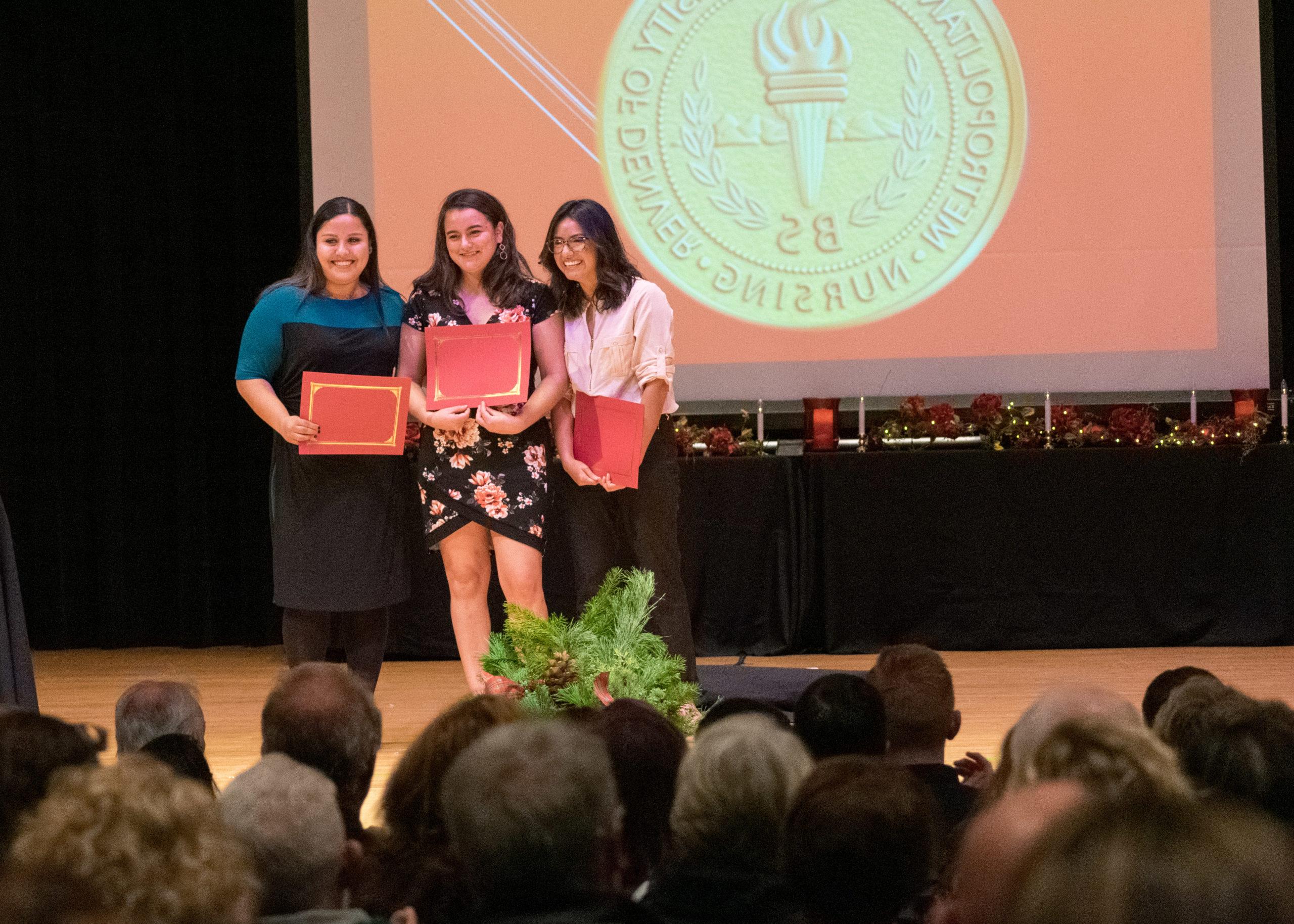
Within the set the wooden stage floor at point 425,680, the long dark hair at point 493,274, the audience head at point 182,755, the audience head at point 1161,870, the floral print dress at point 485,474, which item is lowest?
the wooden stage floor at point 425,680

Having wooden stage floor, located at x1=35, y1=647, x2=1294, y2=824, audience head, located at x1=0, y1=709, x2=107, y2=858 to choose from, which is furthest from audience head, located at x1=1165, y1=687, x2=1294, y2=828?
wooden stage floor, located at x1=35, y1=647, x2=1294, y2=824

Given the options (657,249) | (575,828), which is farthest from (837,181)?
(575,828)

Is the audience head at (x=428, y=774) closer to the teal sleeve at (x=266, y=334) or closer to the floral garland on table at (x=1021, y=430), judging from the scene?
the teal sleeve at (x=266, y=334)

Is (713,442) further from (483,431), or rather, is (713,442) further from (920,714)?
(920,714)

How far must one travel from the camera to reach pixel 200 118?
5930 mm

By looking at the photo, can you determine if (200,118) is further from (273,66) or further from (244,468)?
(244,468)

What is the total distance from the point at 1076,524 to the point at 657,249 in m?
1.88

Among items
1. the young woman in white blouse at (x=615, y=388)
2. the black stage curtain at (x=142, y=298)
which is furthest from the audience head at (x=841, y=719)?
the black stage curtain at (x=142, y=298)

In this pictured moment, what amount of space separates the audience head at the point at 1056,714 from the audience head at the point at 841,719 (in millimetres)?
325

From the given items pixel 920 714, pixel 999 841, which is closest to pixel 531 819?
pixel 999 841

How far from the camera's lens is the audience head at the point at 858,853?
4.63ft

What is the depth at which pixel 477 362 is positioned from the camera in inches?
145

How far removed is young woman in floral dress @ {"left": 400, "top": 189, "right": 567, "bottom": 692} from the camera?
372 centimetres

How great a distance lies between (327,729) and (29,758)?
1.55 feet
